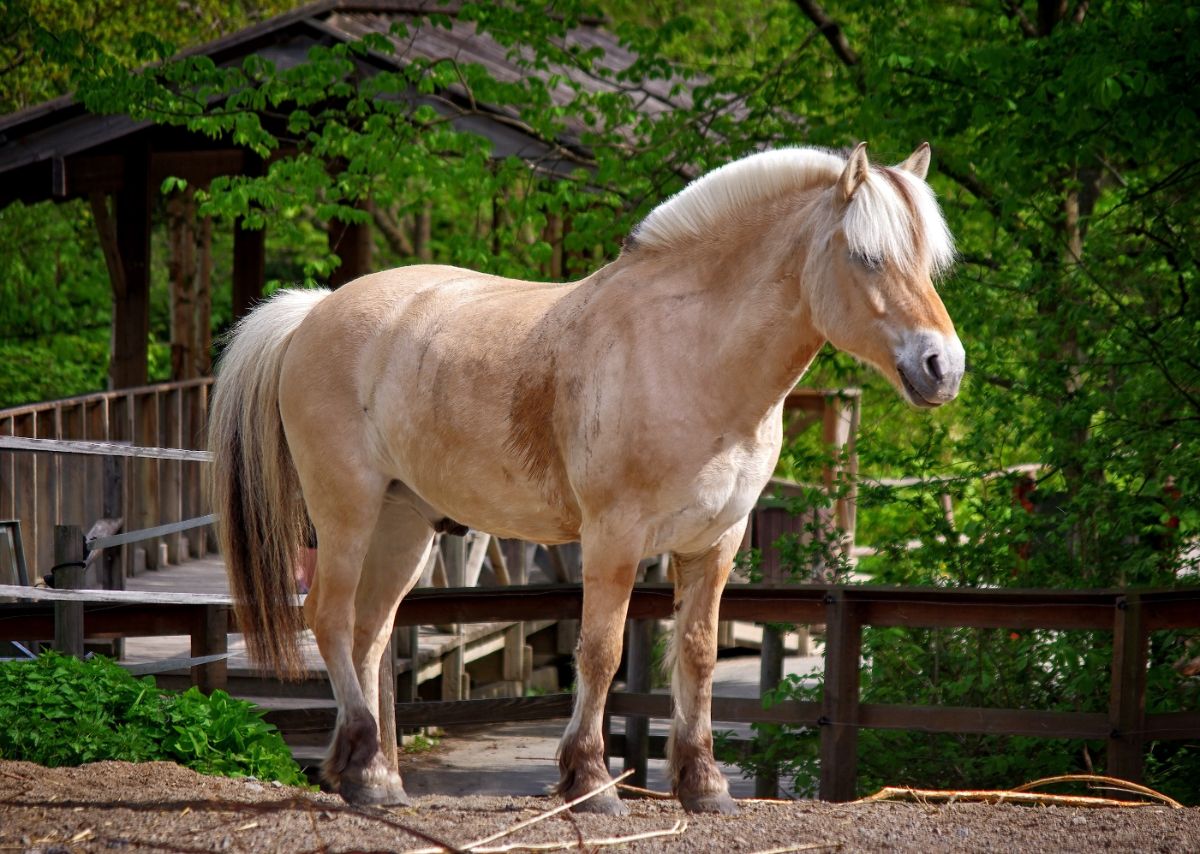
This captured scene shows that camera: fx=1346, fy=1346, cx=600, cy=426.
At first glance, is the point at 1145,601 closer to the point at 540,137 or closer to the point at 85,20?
the point at 540,137

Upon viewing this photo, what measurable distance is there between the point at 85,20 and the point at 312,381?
13.1 metres

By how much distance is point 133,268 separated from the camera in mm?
12047

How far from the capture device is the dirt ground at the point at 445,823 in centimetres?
356

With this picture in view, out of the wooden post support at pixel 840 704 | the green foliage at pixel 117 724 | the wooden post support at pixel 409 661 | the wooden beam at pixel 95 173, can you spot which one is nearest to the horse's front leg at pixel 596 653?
the green foliage at pixel 117 724

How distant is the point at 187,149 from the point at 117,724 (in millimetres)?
9065

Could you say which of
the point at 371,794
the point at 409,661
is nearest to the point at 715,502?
the point at 371,794

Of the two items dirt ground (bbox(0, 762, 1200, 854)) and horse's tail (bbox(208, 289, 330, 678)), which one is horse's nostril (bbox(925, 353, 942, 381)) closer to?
dirt ground (bbox(0, 762, 1200, 854))

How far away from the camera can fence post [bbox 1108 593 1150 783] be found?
17.6ft

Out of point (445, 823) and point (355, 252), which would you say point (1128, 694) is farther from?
point (355, 252)

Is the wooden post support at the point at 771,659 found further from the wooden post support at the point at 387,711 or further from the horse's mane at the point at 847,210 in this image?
the horse's mane at the point at 847,210

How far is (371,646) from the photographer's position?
4.81 m

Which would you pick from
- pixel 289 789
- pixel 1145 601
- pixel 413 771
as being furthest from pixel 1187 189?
pixel 413 771

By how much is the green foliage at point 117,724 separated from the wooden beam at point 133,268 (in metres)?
7.71

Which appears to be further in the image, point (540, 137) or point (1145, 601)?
point (540, 137)
